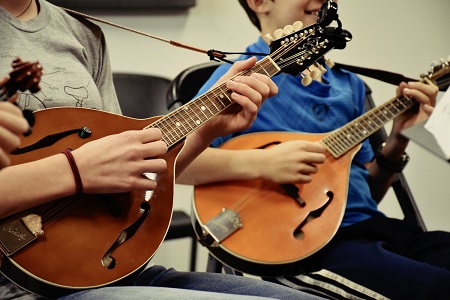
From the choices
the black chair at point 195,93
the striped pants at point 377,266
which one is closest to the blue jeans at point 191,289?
the striped pants at point 377,266

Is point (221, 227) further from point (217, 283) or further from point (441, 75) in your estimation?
point (441, 75)

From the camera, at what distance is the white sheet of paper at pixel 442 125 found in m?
0.82

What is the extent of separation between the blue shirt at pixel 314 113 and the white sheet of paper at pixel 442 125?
50 cm

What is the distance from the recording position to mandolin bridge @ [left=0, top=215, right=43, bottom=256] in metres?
0.84

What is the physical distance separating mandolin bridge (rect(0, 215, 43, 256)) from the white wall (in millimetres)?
1407

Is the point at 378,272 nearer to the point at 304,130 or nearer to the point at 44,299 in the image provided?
the point at 304,130

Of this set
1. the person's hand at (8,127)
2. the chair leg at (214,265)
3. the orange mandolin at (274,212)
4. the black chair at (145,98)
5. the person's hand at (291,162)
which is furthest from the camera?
the black chair at (145,98)

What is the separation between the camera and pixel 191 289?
3.22ft

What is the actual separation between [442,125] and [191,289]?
0.46m

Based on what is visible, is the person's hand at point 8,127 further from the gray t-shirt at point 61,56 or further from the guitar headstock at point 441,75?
the guitar headstock at point 441,75

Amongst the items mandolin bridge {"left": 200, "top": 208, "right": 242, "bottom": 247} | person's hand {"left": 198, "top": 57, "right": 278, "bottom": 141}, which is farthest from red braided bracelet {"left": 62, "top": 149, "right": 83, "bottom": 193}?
mandolin bridge {"left": 200, "top": 208, "right": 242, "bottom": 247}

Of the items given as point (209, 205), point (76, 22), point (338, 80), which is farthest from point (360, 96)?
point (76, 22)

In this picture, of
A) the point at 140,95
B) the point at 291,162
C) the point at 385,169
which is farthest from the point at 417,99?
the point at 140,95

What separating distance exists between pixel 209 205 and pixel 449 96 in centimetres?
56
